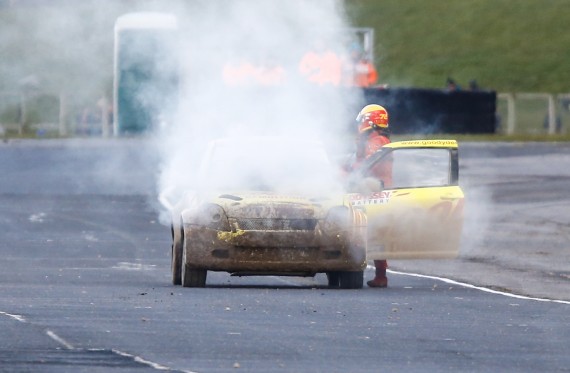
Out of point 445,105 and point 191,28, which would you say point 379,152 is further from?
point 445,105

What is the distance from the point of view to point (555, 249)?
74.8 ft

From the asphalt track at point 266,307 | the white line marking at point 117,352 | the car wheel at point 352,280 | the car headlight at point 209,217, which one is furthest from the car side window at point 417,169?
the white line marking at point 117,352

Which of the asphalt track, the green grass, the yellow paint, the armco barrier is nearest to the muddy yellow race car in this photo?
the yellow paint

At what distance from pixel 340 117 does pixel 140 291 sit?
3116cm

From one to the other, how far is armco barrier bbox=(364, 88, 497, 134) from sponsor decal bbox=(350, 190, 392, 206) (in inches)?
Result: 1149

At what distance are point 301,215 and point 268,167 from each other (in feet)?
5.21

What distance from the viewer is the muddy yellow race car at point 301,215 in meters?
16.0

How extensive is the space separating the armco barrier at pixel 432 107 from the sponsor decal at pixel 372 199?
2918 cm

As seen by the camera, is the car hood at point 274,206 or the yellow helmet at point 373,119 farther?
the yellow helmet at point 373,119

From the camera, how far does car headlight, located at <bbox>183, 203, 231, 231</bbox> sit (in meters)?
16.0

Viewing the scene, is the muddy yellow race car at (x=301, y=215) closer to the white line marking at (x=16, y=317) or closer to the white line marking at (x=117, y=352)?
the white line marking at (x=16, y=317)

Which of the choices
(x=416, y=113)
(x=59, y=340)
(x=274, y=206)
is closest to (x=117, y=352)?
(x=59, y=340)

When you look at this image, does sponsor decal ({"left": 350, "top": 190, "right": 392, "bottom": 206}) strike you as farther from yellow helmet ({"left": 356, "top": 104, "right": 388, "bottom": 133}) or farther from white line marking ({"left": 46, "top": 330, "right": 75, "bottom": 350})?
white line marking ({"left": 46, "top": 330, "right": 75, "bottom": 350})

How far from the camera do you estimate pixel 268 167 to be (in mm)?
17547
